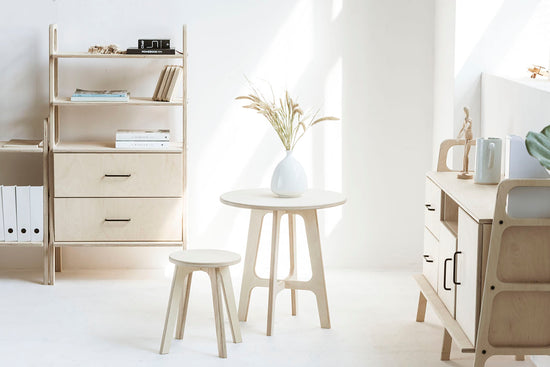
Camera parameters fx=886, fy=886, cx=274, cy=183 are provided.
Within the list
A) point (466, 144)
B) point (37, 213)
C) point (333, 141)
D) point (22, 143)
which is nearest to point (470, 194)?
point (466, 144)

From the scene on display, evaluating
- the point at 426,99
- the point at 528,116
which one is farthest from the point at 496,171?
the point at 426,99

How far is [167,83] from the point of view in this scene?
15.0 ft

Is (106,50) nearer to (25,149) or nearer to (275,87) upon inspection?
(25,149)

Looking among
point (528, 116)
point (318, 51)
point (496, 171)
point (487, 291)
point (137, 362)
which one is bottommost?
point (137, 362)

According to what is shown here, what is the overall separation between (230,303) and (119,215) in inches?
45.8

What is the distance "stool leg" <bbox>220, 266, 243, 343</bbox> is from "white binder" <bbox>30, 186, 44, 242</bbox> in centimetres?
140

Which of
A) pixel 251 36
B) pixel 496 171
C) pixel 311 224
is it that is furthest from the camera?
pixel 251 36

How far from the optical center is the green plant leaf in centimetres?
260

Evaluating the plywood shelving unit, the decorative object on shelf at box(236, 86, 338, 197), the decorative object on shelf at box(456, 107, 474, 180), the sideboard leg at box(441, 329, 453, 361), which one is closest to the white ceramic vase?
the decorative object on shelf at box(236, 86, 338, 197)

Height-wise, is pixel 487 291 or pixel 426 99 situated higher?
pixel 426 99

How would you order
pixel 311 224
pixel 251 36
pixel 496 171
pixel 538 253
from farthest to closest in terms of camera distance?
pixel 251 36
pixel 311 224
pixel 496 171
pixel 538 253

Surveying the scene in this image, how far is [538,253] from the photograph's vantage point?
2.71 m

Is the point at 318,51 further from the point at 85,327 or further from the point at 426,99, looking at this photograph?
the point at 85,327

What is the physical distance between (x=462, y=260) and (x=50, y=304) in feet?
7.08
